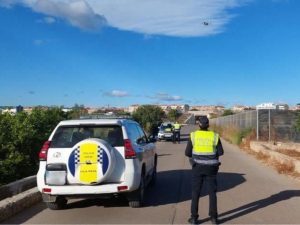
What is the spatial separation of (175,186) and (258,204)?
3.14 m

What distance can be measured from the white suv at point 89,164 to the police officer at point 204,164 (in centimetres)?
127

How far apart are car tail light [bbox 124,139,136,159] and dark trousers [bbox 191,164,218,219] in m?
1.31

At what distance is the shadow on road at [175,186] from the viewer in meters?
10.8

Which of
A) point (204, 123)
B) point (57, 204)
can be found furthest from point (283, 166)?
point (57, 204)

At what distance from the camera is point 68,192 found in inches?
356

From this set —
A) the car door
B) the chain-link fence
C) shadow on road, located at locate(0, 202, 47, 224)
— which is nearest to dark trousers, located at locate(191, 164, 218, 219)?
the car door

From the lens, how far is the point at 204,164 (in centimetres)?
859

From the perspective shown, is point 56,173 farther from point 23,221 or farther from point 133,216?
point 133,216

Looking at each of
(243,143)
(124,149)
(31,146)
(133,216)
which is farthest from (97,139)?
(243,143)

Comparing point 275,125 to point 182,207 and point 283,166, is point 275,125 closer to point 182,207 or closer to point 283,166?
point 283,166

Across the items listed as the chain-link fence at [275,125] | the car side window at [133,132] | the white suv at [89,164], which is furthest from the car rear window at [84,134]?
the chain-link fence at [275,125]

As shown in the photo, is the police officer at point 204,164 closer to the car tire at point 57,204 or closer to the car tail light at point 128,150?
the car tail light at point 128,150

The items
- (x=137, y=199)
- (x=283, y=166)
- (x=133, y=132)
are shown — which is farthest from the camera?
(x=283, y=166)

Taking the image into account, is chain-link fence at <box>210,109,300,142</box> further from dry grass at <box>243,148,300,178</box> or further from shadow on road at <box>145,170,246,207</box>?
shadow on road at <box>145,170,246,207</box>
